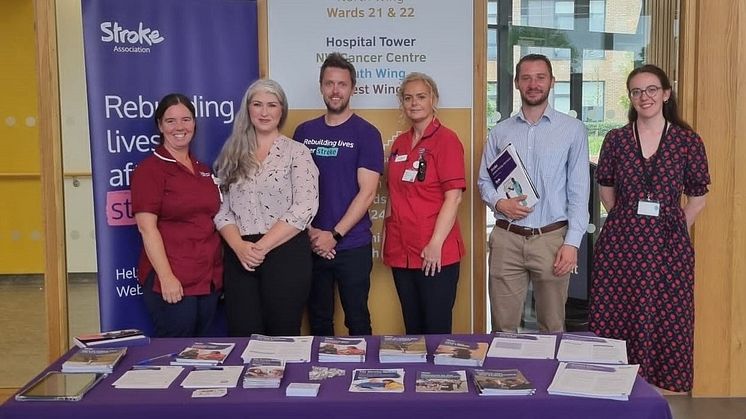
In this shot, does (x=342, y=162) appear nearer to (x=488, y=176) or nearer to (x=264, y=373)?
(x=488, y=176)

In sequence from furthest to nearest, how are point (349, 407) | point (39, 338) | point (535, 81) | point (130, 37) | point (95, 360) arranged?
point (39, 338)
point (130, 37)
point (535, 81)
point (95, 360)
point (349, 407)

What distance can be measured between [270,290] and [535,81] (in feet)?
4.71

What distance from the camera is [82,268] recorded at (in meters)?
3.84

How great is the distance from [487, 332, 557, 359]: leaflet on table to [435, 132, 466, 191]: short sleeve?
950 mm

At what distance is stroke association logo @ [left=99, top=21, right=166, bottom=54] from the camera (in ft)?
10.4

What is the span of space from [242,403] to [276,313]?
1206 mm

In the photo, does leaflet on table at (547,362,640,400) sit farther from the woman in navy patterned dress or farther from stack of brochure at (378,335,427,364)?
the woman in navy patterned dress

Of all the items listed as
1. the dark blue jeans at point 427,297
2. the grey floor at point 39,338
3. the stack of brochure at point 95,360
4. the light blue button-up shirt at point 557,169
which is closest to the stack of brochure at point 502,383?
the stack of brochure at point 95,360

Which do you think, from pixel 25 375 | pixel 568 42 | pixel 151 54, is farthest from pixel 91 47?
pixel 568 42

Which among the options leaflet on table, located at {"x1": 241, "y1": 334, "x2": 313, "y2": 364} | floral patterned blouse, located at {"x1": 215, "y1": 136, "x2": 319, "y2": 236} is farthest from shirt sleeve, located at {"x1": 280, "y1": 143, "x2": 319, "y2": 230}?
leaflet on table, located at {"x1": 241, "y1": 334, "x2": 313, "y2": 364}

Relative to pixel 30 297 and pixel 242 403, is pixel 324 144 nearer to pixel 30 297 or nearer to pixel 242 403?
pixel 242 403

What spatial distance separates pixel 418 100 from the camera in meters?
2.98

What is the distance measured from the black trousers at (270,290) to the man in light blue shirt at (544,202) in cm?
91

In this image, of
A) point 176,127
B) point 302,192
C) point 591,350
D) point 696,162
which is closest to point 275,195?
point 302,192
